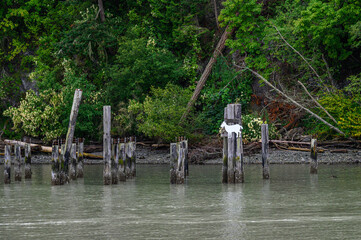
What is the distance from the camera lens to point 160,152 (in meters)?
37.3

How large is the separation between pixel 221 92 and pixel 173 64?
3.31m

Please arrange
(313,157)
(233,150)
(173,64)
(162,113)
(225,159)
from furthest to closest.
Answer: (173,64)
(162,113)
(313,157)
(225,159)
(233,150)

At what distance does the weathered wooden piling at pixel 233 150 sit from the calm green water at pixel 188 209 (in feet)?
1.32

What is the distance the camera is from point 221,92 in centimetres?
3881

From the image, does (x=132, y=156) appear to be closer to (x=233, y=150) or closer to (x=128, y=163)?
(x=128, y=163)

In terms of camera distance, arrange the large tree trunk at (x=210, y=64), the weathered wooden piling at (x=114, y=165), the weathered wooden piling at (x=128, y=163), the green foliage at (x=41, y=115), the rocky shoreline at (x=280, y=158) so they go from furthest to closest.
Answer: the large tree trunk at (x=210, y=64) → the green foliage at (x=41, y=115) → the rocky shoreline at (x=280, y=158) → the weathered wooden piling at (x=128, y=163) → the weathered wooden piling at (x=114, y=165)

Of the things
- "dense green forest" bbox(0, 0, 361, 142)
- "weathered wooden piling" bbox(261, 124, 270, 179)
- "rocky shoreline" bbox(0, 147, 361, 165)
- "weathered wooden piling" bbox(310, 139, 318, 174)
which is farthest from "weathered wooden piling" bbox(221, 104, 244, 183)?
"dense green forest" bbox(0, 0, 361, 142)

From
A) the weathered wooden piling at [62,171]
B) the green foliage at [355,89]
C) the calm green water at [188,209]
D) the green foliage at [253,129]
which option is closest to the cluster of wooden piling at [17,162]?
the calm green water at [188,209]

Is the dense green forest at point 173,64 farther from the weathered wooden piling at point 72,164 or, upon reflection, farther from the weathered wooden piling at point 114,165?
the weathered wooden piling at point 114,165

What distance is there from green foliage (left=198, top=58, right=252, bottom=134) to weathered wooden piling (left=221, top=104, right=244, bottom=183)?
52.8ft

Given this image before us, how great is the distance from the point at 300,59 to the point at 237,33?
13.4 ft

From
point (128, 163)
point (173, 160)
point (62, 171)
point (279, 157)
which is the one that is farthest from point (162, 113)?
point (173, 160)

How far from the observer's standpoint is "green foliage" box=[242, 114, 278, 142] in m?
35.1

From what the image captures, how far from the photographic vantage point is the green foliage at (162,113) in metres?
35.2
